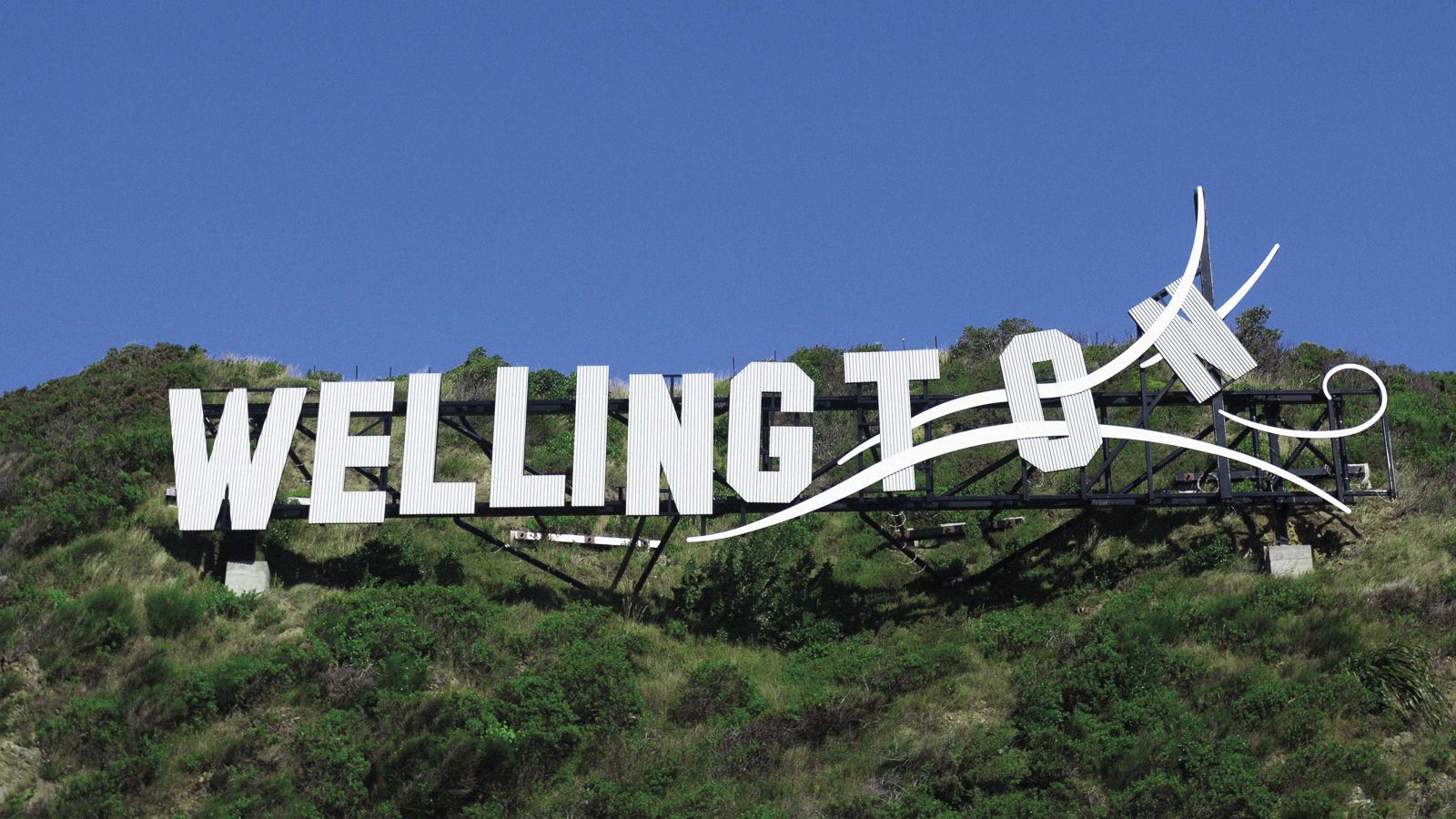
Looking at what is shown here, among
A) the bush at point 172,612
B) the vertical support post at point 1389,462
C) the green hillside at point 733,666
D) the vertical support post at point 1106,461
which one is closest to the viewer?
the green hillside at point 733,666

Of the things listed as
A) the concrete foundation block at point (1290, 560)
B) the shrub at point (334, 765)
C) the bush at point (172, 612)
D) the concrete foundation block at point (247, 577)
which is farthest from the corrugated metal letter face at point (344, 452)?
the concrete foundation block at point (1290, 560)

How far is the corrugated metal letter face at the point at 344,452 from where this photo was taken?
36.3 metres

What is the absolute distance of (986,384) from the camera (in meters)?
48.7

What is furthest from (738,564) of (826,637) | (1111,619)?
(1111,619)

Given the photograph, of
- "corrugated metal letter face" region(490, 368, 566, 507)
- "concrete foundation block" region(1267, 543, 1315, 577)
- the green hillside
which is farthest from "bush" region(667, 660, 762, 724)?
"concrete foundation block" region(1267, 543, 1315, 577)

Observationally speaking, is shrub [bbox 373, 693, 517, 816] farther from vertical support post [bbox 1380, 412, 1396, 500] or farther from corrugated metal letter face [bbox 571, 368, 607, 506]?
vertical support post [bbox 1380, 412, 1396, 500]

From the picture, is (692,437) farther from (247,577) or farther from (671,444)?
(247,577)

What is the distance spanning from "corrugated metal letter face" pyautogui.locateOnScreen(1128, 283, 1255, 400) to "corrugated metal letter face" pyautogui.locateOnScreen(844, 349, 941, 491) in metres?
5.37

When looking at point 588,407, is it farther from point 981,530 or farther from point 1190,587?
point 1190,587

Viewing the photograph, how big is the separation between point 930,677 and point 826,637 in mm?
3556

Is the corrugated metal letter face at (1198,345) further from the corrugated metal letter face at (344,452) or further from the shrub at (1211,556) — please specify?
the corrugated metal letter face at (344,452)

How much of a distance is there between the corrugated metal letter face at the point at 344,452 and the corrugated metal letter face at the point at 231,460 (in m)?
0.74

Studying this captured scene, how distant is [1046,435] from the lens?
3638 centimetres

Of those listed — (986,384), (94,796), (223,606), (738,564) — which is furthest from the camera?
(986,384)
